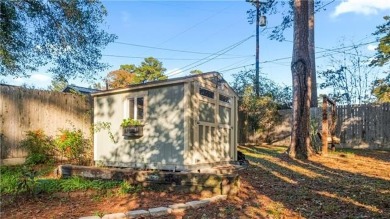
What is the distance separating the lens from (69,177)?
6.27 m

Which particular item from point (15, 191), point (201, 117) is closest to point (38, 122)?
point (15, 191)

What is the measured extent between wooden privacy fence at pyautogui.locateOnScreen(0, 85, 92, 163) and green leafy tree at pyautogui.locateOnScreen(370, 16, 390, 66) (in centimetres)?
1194

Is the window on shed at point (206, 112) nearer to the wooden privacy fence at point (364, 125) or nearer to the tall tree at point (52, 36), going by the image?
the tall tree at point (52, 36)

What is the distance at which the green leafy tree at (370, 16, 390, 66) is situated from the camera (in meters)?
13.4

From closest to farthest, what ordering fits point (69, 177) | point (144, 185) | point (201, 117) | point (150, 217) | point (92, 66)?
point (150, 217)
point (144, 185)
point (69, 177)
point (201, 117)
point (92, 66)

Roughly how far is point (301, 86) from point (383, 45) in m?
6.50

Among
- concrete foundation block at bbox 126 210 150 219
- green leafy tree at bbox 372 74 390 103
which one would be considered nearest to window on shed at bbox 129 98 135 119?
concrete foundation block at bbox 126 210 150 219

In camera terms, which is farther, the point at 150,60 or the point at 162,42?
the point at 150,60

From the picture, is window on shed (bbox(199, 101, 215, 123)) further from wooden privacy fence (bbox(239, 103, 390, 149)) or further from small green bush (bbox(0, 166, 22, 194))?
wooden privacy fence (bbox(239, 103, 390, 149))

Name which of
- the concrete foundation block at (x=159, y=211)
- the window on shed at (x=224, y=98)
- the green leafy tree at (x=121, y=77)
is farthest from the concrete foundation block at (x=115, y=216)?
the green leafy tree at (x=121, y=77)

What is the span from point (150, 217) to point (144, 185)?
1.55 m

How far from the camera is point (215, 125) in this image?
7.26 metres

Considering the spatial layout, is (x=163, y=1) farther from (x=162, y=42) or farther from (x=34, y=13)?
(x=162, y=42)

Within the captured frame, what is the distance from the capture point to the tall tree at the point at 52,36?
9.61 metres
